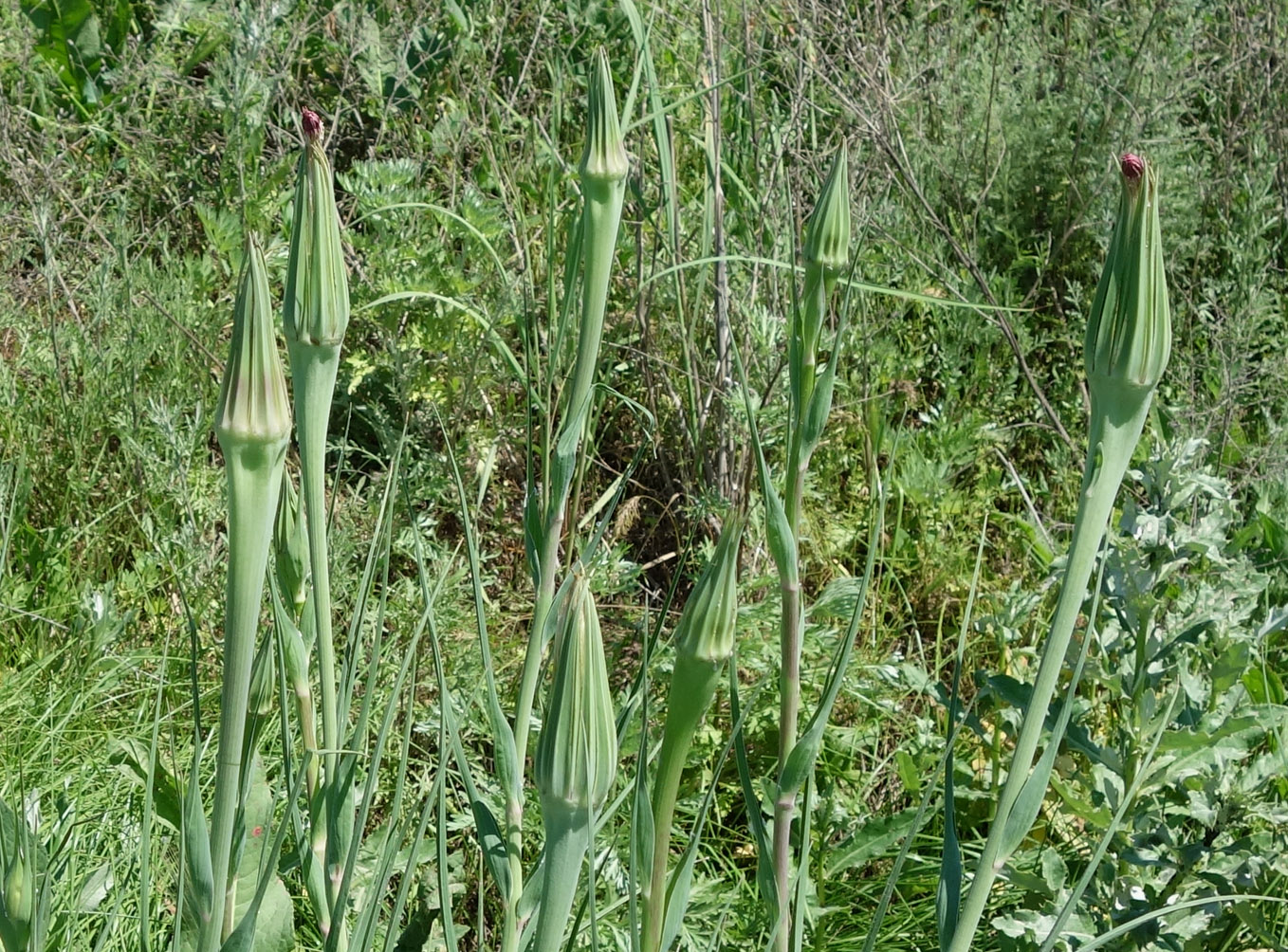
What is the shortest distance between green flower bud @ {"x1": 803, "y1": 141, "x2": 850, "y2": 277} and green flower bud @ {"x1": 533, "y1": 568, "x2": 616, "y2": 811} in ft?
1.44

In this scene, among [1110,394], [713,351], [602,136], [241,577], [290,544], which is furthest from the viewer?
[713,351]

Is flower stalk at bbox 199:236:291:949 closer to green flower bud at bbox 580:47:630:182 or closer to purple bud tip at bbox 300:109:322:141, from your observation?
purple bud tip at bbox 300:109:322:141

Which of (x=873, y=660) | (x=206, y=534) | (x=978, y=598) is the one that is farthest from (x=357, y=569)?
(x=978, y=598)

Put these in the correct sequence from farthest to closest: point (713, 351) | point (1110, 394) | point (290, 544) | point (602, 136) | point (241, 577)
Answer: point (713, 351), point (290, 544), point (602, 136), point (1110, 394), point (241, 577)

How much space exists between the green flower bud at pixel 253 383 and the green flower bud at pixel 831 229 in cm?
47

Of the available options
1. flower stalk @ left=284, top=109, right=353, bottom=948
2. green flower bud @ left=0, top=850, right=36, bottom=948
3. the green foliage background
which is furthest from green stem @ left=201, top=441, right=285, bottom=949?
the green foliage background

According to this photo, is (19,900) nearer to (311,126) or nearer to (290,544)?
(290,544)

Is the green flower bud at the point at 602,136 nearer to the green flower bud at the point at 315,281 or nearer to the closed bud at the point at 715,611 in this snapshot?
the green flower bud at the point at 315,281

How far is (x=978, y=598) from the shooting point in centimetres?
260

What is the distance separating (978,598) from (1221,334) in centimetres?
77

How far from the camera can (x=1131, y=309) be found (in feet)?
2.46

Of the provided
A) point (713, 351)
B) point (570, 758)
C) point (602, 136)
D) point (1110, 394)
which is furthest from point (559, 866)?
point (713, 351)

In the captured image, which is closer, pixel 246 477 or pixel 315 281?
pixel 246 477

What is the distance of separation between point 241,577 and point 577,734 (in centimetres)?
20
